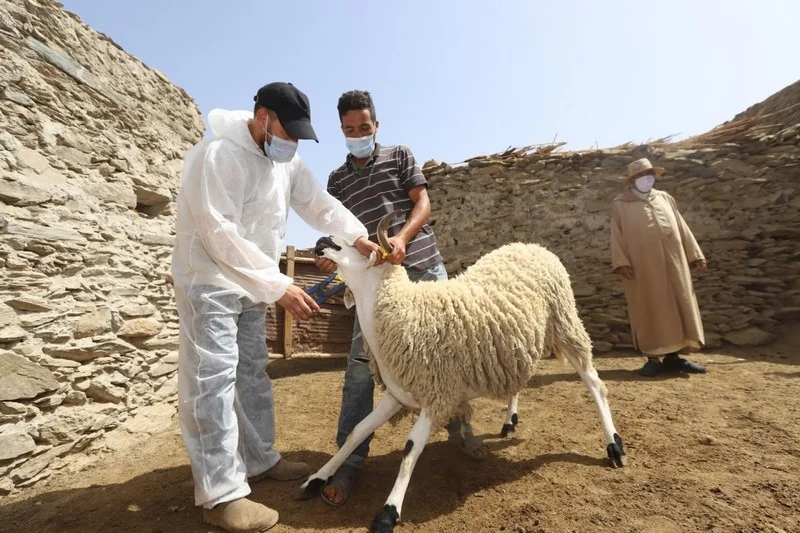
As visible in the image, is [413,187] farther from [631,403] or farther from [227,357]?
[631,403]


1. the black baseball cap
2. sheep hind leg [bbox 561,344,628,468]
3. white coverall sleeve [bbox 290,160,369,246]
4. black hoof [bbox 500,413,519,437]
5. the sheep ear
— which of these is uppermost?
the black baseball cap

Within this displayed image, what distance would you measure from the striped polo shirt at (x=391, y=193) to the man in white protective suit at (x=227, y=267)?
0.42 metres

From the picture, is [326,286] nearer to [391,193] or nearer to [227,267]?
[391,193]

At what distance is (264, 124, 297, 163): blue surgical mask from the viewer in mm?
2115

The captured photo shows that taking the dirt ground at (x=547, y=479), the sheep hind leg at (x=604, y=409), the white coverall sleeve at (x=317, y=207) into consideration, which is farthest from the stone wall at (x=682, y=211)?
the white coverall sleeve at (x=317, y=207)

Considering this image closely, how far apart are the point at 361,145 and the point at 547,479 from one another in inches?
90.4

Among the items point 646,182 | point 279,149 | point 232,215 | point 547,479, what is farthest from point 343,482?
point 646,182

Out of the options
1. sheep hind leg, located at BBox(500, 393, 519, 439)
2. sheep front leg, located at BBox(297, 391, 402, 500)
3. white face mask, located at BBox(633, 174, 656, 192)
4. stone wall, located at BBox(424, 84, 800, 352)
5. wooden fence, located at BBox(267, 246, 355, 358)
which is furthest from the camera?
wooden fence, located at BBox(267, 246, 355, 358)

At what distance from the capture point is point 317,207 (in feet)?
8.17

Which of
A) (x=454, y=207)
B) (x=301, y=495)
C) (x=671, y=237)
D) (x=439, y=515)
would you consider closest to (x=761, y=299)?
(x=671, y=237)

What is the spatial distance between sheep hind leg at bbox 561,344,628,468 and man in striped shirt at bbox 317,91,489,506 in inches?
29.1

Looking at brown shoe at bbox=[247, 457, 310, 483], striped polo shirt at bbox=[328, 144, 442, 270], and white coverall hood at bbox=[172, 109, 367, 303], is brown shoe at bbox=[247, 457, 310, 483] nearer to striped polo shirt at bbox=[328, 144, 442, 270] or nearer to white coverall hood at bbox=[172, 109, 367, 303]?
white coverall hood at bbox=[172, 109, 367, 303]

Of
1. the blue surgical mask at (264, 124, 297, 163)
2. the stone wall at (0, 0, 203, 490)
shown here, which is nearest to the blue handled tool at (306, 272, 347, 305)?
the blue surgical mask at (264, 124, 297, 163)

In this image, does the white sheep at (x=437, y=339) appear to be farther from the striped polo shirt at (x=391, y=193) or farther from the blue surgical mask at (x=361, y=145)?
the blue surgical mask at (x=361, y=145)
